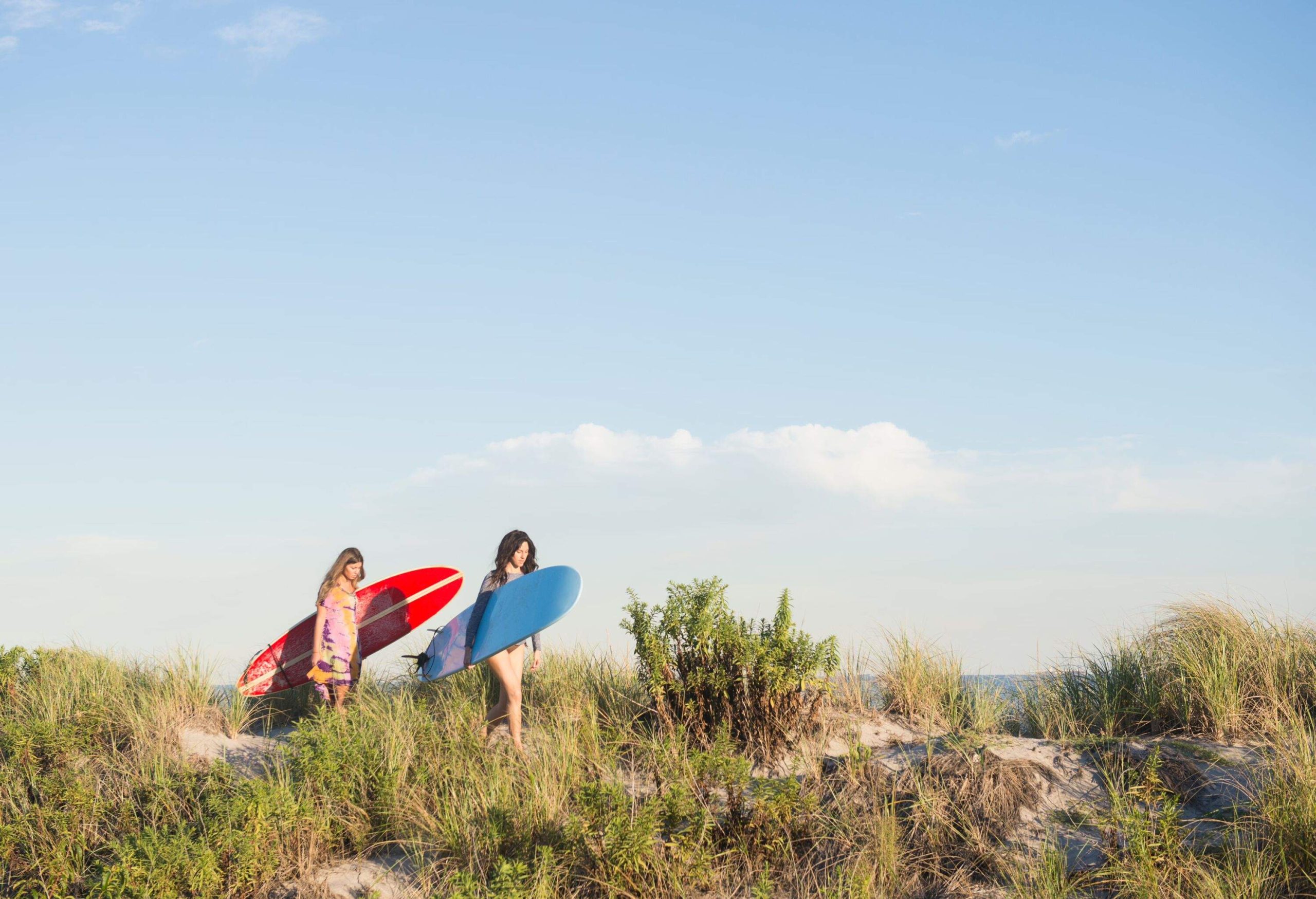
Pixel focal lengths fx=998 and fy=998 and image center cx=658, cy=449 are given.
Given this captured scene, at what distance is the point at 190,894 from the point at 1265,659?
8.19 meters

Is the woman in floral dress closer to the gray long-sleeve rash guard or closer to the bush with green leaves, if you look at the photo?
the gray long-sleeve rash guard

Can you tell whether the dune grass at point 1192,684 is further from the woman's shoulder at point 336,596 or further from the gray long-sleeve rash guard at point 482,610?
the woman's shoulder at point 336,596

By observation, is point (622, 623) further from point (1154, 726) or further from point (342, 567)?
point (1154, 726)

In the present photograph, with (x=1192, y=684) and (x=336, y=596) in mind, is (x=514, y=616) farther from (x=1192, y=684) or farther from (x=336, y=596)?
(x=1192, y=684)

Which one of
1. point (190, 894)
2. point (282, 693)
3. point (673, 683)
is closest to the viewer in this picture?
point (190, 894)

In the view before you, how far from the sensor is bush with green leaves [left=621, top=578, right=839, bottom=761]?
23.8 ft

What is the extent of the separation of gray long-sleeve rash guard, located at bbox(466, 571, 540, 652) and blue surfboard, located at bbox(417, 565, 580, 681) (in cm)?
3

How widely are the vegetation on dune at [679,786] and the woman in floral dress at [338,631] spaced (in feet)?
0.87

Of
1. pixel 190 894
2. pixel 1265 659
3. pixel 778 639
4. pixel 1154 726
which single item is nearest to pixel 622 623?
pixel 778 639

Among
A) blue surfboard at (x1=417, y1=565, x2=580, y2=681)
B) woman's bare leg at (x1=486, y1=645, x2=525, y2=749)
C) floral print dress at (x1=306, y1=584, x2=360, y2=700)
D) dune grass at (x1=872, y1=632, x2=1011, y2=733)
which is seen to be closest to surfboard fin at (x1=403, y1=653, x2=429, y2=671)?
blue surfboard at (x1=417, y1=565, x2=580, y2=681)

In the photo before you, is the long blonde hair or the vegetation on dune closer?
the vegetation on dune

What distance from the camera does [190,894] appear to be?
5785mm

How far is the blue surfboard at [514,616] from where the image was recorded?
25.3 ft

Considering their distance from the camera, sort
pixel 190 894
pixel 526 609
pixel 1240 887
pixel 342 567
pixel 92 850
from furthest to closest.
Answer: pixel 342 567 → pixel 526 609 → pixel 92 850 → pixel 190 894 → pixel 1240 887
